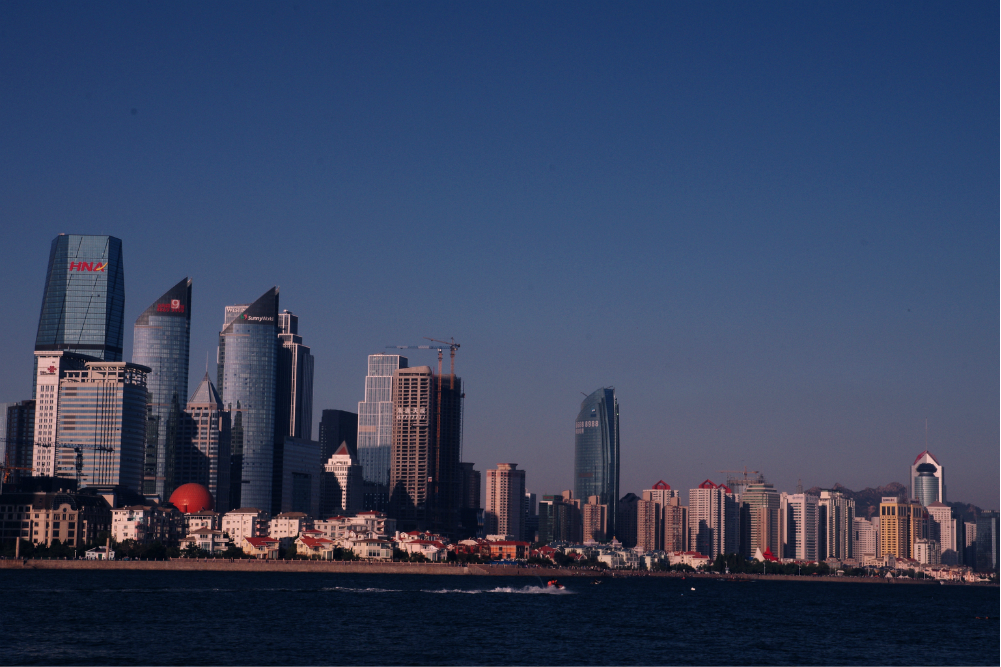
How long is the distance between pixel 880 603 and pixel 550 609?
65567 mm

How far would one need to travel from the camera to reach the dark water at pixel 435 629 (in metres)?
74.1

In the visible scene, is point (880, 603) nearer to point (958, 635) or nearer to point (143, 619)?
point (958, 635)

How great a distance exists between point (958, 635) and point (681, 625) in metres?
22.7

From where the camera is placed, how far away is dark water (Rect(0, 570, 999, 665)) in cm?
7412

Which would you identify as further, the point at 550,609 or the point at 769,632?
the point at 550,609

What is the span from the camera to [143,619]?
91.1 meters

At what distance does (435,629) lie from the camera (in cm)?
8938

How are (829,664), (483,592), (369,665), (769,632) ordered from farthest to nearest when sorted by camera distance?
(483,592) < (769,632) < (829,664) < (369,665)

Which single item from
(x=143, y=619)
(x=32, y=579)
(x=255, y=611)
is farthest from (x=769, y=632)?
(x=32, y=579)

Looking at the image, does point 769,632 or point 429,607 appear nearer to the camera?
point 769,632

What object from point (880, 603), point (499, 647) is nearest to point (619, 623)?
point (499, 647)

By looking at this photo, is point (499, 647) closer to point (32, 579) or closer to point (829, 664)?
point (829, 664)

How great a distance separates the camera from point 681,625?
10344 cm

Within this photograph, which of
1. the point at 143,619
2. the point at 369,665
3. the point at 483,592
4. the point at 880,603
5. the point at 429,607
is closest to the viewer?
the point at 369,665
